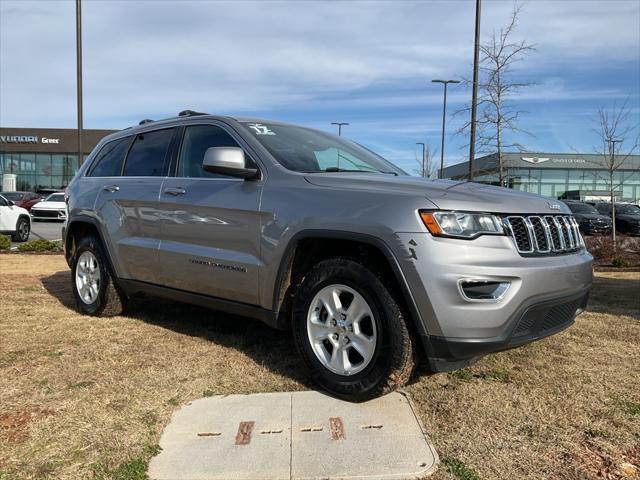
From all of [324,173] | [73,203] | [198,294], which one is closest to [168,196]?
[198,294]

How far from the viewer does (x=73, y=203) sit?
5.66 metres

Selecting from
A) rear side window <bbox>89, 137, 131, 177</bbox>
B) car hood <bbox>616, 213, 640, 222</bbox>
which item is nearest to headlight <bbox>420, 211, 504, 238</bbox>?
rear side window <bbox>89, 137, 131, 177</bbox>

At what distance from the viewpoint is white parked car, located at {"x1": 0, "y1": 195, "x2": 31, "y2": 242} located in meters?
15.6

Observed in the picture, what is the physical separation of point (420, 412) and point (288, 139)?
7.34 feet

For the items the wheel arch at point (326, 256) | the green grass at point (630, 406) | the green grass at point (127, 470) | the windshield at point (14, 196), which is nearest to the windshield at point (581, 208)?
the green grass at point (630, 406)

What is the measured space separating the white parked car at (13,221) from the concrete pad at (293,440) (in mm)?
14795

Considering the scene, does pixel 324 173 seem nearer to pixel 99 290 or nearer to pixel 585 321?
pixel 99 290

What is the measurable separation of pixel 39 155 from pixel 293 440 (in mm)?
58827

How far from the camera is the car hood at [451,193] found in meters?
3.03

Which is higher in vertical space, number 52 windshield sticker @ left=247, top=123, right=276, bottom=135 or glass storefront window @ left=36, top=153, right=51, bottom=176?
glass storefront window @ left=36, top=153, right=51, bottom=176

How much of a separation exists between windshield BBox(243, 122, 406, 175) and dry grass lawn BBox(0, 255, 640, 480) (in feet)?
4.80

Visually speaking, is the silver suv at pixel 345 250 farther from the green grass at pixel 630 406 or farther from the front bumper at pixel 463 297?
the green grass at pixel 630 406

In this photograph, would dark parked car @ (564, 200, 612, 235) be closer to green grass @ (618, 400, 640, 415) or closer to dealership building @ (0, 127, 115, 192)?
green grass @ (618, 400, 640, 415)

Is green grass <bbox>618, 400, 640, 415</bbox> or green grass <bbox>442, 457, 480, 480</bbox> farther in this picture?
green grass <bbox>618, 400, 640, 415</bbox>
